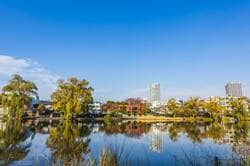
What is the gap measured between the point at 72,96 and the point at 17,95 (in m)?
8.12

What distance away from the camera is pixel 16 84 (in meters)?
33.9

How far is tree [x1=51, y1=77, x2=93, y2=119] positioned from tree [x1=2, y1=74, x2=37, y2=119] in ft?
13.0

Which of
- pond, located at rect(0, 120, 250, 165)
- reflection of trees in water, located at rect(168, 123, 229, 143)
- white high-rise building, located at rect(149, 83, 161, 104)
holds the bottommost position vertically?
reflection of trees in water, located at rect(168, 123, 229, 143)

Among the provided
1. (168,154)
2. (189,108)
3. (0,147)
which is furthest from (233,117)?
(0,147)

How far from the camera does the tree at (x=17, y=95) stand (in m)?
31.7

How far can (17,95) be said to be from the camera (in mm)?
32781

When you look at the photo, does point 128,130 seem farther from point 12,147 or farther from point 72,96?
point 72,96

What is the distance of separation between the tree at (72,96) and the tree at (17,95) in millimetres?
3972

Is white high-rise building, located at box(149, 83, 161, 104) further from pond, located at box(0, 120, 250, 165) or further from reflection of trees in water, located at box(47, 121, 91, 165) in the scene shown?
reflection of trees in water, located at box(47, 121, 91, 165)

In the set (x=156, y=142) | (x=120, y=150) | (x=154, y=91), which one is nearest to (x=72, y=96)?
(x=156, y=142)

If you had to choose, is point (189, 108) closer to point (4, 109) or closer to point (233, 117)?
point (233, 117)

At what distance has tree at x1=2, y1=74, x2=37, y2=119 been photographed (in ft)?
104

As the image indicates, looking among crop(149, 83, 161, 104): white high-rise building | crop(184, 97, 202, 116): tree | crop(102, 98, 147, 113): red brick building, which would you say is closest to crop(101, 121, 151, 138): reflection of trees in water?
crop(184, 97, 202, 116): tree

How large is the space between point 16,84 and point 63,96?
704 centimetres
